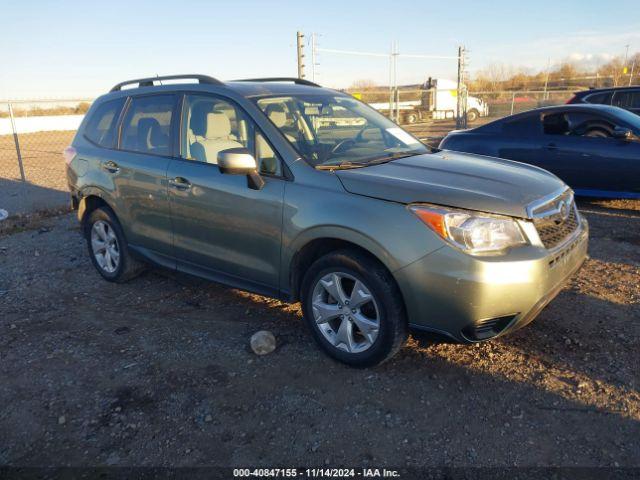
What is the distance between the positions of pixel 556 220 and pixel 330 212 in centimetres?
146

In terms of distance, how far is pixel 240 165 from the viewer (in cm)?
340

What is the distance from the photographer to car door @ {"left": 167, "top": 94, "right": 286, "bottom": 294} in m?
3.55

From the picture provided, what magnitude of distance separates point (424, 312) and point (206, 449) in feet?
4.66

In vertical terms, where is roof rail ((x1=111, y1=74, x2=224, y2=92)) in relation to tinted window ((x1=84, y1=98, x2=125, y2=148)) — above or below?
above

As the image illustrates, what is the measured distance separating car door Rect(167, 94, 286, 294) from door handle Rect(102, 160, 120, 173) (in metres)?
0.80

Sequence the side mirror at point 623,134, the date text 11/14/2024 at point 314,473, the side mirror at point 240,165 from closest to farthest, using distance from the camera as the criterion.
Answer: the date text 11/14/2024 at point 314,473, the side mirror at point 240,165, the side mirror at point 623,134

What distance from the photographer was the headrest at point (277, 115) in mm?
3709

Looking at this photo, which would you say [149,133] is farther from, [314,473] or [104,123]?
[314,473]

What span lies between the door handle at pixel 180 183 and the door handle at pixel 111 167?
842 mm

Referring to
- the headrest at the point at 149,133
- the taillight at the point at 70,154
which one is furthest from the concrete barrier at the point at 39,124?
the headrest at the point at 149,133

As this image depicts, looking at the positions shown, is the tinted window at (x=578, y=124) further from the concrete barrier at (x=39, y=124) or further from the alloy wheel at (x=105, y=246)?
the concrete barrier at (x=39, y=124)

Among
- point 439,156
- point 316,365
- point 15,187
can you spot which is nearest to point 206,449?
point 316,365

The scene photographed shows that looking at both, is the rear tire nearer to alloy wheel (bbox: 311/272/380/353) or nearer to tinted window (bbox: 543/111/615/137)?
alloy wheel (bbox: 311/272/380/353)

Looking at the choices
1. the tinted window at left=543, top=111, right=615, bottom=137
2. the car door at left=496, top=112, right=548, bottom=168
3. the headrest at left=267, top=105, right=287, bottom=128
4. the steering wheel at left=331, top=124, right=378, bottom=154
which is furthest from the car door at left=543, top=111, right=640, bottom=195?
the headrest at left=267, top=105, right=287, bottom=128
